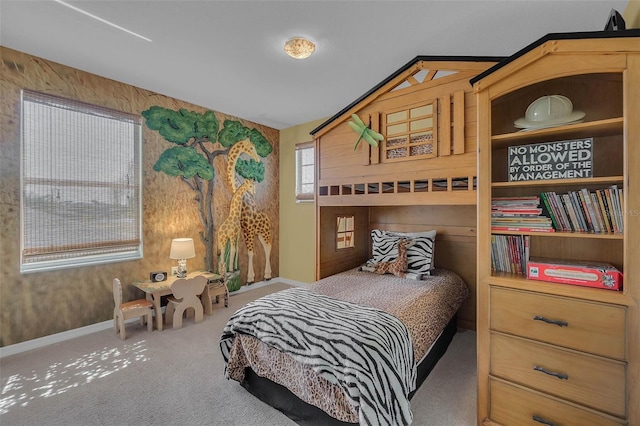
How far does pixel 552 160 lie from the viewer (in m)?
1.55

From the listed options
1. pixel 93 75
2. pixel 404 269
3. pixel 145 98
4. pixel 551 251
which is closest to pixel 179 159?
pixel 145 98

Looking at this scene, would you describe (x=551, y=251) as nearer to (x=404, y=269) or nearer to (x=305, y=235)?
(x=404, y=269)

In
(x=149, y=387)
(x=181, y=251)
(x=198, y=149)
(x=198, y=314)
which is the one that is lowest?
(x=149, y=387)

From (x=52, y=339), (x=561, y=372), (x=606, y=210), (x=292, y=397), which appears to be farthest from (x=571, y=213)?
(x=52, y=339)

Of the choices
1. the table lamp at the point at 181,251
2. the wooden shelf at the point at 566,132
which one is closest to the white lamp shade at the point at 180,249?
the table lamp at the point at 181,251

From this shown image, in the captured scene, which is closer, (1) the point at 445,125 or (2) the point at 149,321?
(1) the point at 445,125

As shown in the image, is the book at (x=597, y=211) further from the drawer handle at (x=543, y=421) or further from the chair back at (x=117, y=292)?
the chair back at (x=117, y=292)

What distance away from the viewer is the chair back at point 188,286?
2.97 metres

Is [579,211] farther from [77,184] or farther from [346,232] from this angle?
[77,184]

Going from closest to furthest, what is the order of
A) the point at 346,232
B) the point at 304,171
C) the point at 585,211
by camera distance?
the point at 585,211 < the point at 346,232 < the point at 304,171

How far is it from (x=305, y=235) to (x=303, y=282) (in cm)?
78

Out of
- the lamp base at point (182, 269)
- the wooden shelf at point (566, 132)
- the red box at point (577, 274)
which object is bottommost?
the lamp base at point (182, 269)

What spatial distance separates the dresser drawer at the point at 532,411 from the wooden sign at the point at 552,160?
46.6 inches

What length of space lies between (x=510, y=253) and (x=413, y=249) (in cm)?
118
